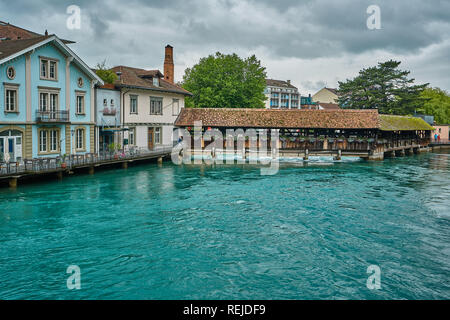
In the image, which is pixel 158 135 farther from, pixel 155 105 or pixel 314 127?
pixel 314 127

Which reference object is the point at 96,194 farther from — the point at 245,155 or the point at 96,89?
the point at 245,155

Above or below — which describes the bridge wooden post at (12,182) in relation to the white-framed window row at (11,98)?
below

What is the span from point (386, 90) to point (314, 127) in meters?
26.4

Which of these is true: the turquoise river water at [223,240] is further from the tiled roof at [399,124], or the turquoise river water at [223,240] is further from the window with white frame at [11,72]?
the tiled roof at [399,124]

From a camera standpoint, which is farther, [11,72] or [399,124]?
[399,124]

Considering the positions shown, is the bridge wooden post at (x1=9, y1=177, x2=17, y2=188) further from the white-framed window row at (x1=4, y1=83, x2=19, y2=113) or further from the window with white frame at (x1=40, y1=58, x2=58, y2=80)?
the window with white frame at (x1=40, y1=58, x2=58, y2=80)

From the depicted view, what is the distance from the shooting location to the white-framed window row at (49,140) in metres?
27.8

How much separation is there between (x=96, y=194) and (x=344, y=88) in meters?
49.7

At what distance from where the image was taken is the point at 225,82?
5097 cm

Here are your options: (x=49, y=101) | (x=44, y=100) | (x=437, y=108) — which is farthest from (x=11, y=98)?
(x=437, y=108)

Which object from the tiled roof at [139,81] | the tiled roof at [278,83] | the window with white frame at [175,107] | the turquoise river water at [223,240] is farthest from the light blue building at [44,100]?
the tiled roof at [278,83]

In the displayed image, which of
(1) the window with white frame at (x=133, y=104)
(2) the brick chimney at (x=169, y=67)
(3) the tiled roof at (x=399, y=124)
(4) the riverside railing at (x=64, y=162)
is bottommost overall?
(4) the riverside railing at (x=64, y=162)

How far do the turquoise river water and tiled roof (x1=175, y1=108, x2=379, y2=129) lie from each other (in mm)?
15000
